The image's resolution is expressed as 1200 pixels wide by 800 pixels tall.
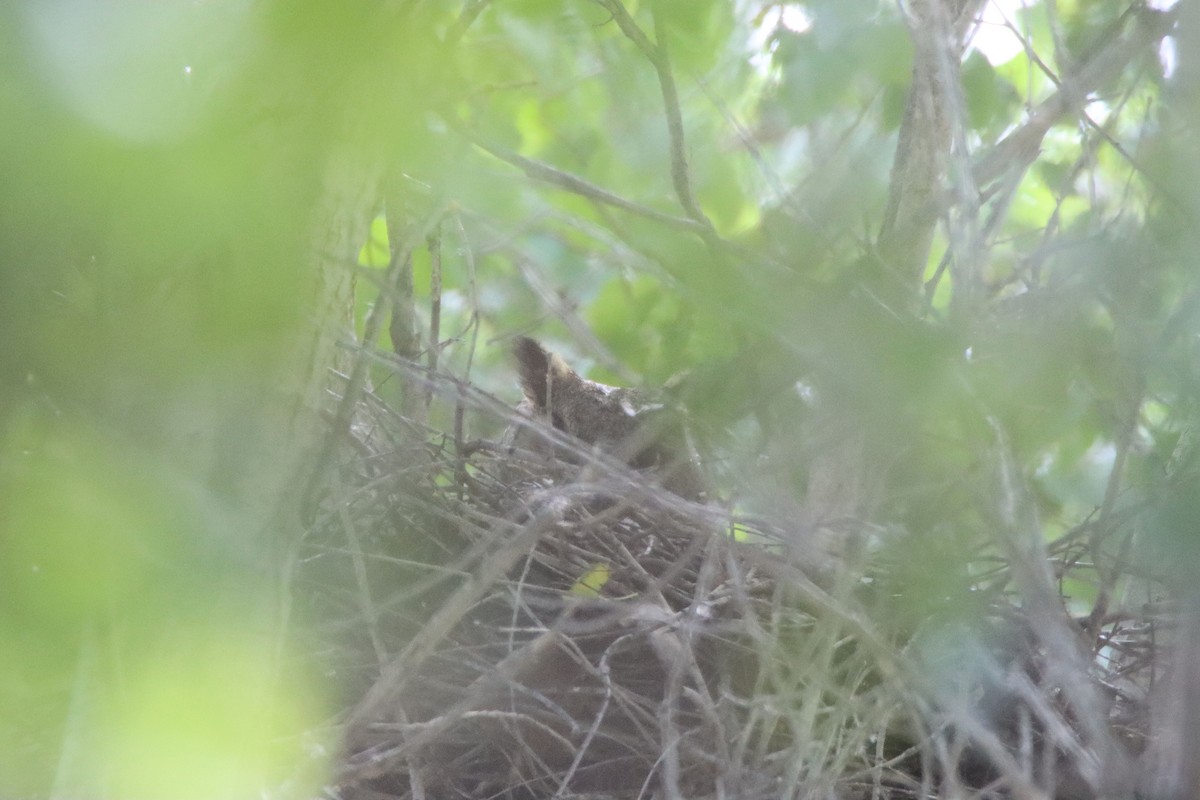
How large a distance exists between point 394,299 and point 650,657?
1.99 ft

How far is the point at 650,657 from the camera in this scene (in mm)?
1192

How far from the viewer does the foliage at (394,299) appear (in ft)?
1.83

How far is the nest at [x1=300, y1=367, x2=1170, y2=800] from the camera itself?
2.99 ft

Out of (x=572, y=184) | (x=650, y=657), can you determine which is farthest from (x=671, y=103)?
(x=650, y=657)

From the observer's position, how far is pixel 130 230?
1.82ft

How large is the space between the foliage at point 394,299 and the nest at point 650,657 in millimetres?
92

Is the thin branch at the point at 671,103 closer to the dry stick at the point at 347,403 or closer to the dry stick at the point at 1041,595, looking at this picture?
the dry stick at the point at 347,403

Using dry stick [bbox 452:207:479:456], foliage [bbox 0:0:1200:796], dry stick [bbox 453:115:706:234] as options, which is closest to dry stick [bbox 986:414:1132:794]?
foliage [bbox 0:0:1200:796]

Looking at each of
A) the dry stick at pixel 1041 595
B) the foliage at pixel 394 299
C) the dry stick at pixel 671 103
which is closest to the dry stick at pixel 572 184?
the foliage at pixel 394 299

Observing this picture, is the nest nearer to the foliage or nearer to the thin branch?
the foliage

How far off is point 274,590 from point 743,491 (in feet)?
1.46

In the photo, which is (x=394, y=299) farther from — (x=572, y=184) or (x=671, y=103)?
(x=671, y=103)

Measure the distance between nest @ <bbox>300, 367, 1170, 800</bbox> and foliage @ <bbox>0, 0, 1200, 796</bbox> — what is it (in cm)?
9

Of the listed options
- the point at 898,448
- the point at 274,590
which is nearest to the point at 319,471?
the point at 274,590
